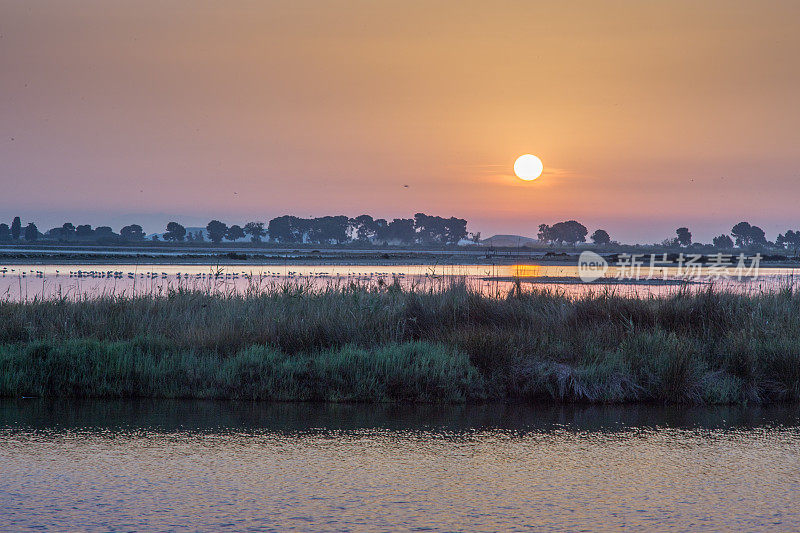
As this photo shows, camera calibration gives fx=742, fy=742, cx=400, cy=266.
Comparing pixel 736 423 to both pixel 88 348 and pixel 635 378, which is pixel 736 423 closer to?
pixel 635 378

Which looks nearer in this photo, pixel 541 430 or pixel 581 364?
pixel 541 430

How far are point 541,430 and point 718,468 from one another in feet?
6.74

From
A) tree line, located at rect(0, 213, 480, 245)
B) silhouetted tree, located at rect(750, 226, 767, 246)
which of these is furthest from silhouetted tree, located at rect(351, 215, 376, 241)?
silhouetted tree, located at rect(750, 226, 767, 246)

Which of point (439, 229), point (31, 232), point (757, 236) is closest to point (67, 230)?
point (31, 232)

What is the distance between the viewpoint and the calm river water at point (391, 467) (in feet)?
18.1

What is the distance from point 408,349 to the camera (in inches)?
424

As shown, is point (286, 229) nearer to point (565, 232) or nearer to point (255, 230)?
point (255, 230)

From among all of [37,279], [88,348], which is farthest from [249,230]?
[88,348]

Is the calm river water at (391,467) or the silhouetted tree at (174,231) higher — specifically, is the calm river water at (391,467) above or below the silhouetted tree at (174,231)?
below

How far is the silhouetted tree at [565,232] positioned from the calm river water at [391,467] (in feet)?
625

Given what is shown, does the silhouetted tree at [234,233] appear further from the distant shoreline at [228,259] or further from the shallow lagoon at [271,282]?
the shallow lagoon at [271,282]

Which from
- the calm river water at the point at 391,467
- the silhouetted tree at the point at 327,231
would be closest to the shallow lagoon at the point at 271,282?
the calm river water at the point at 391,467

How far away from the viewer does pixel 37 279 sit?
3209 centimetres

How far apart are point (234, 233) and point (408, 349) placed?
556ft
